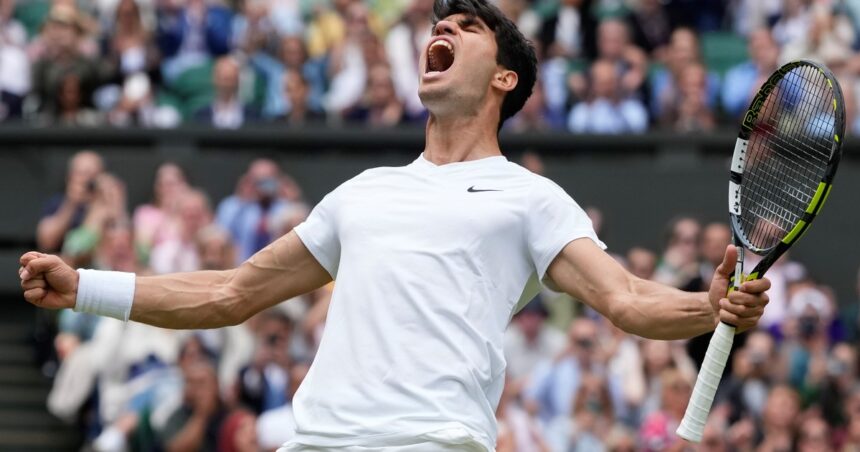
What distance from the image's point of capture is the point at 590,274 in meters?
5.05

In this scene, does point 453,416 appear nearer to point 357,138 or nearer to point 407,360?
point 407,360

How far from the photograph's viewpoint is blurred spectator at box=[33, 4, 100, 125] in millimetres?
13398

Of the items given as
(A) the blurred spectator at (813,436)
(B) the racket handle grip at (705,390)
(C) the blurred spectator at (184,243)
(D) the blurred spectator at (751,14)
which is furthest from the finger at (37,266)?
Answer: (D) the blurred spectator at (751,14)

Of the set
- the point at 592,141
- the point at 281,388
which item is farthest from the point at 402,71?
the point at 281,388

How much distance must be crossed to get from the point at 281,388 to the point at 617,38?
14.2 feet

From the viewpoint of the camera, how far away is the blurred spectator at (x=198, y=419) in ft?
34.3

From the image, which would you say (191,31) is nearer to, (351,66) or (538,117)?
(351,66)

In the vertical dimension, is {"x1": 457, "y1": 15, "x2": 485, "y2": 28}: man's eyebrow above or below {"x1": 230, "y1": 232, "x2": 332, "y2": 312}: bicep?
above

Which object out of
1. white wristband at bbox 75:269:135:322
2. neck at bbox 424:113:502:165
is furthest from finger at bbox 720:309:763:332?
white wristband at bbox 75:269:135:322

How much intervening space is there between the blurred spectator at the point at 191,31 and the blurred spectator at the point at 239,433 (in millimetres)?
4311

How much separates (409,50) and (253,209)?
85.2 inches

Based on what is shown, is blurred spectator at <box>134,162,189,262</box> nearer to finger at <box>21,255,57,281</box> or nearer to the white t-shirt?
finger at <box>21,255,57,281</box>

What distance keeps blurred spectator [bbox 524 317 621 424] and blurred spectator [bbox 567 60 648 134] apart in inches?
105

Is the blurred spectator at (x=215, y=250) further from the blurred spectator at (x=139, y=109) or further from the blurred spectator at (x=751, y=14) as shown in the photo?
the blurred spectator at (x=751, y=14)
